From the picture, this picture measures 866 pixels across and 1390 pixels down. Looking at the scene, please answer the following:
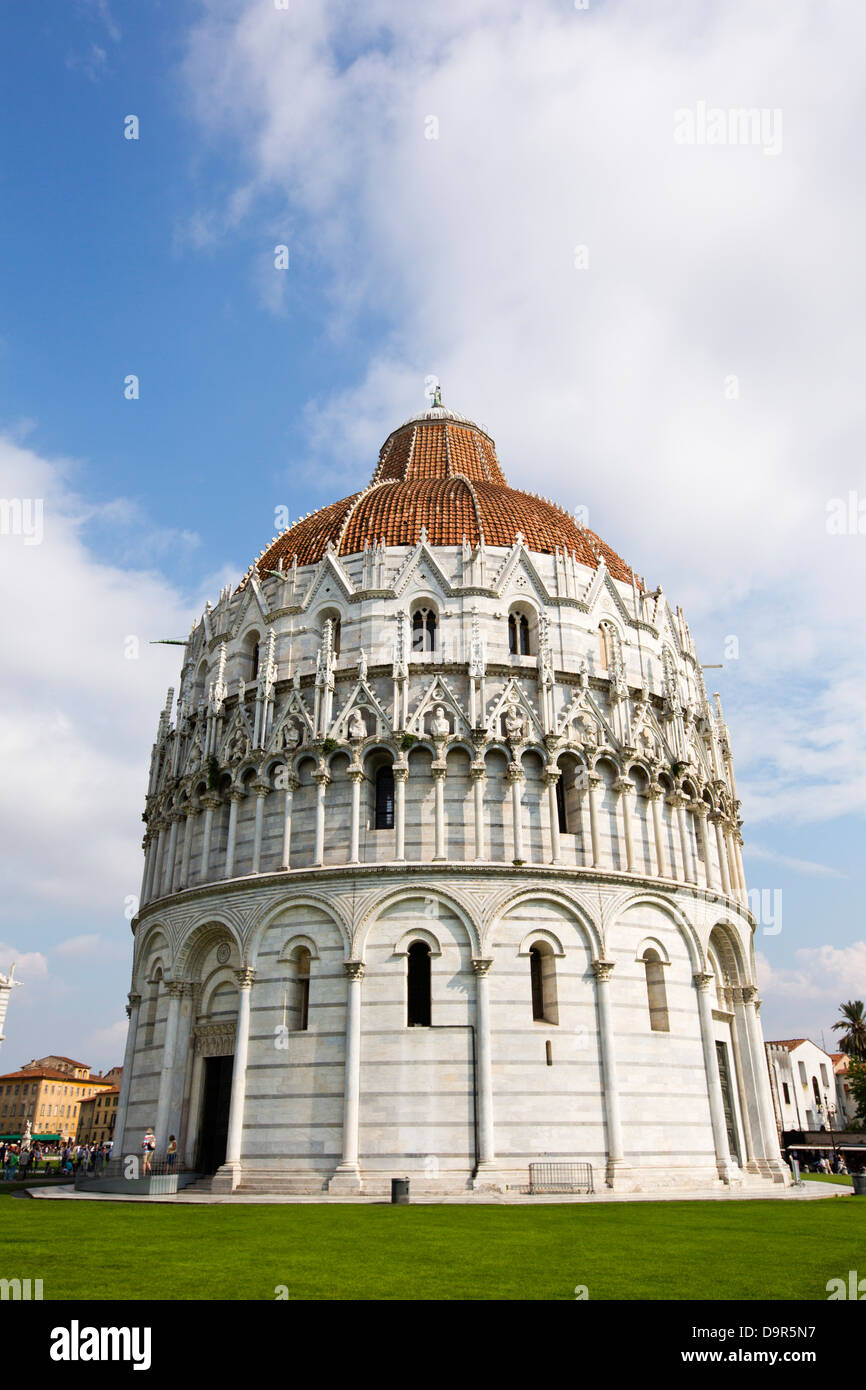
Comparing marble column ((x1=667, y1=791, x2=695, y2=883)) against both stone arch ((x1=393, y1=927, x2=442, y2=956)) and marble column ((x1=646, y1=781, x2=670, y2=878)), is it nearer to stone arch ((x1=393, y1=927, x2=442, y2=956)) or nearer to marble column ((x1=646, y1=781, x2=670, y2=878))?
marble column ((x1=646, y1=781, x2=670, y2=878))

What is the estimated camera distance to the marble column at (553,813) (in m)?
30.1

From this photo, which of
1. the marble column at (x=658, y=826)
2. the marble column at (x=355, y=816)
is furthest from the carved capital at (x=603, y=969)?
the marble column at (x=355, y=816)

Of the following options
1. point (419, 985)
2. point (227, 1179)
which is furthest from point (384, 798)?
point (227, 1179)

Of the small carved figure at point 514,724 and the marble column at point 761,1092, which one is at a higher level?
the small carved figure at point 514,724

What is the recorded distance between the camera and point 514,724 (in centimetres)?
3122

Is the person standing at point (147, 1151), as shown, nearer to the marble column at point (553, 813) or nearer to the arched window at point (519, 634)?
the marble column at point (553, 813)

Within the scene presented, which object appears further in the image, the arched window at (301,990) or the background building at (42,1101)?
the background building at (42,1101)

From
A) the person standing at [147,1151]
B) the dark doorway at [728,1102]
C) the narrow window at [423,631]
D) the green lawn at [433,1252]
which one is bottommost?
the green lawn at [433,1252]

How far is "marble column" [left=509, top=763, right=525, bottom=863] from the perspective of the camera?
29672 millimetres

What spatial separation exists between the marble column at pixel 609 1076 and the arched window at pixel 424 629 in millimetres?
11596

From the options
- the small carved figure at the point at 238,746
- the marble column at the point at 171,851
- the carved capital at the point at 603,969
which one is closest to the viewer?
the carved capital at the point at 603,969

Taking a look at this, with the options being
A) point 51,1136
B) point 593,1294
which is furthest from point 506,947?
point 51,1136

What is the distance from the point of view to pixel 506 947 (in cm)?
2878
